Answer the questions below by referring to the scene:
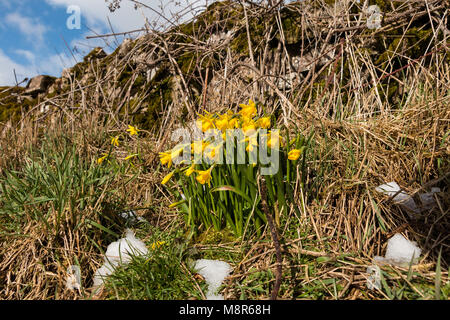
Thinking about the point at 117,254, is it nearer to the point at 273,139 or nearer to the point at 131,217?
the point at 131,217

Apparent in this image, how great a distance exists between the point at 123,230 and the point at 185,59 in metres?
2.21

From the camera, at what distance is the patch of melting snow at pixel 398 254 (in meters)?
1.42

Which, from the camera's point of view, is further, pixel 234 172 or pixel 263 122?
pixel 234 172

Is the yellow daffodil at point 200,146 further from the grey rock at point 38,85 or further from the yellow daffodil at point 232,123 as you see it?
the grey rock at point 38,85

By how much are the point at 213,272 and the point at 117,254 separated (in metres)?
0.59

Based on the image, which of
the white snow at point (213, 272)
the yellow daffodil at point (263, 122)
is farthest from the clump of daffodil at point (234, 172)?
the white snow at point (213, 272)

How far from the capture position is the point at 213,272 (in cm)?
157

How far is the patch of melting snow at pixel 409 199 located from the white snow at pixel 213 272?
101 cm

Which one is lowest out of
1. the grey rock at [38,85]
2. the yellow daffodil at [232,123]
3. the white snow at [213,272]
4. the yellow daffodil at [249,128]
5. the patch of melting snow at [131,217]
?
the white snow at [213,272]

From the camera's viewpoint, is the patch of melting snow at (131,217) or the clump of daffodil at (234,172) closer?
the clump of daffodil at (234,172)

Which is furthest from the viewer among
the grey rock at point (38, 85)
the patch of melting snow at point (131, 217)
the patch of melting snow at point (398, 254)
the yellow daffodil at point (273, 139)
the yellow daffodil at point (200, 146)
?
the grey rock at point (38, 85)

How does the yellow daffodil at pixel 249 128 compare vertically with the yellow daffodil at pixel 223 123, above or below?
below

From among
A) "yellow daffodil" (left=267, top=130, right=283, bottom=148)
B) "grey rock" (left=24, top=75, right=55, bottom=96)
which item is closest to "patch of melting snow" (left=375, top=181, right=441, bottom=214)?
"yellow daffodil" (left=267, top=130, right=283, bottom=148)

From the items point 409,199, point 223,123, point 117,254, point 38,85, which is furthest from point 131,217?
point 38,85
